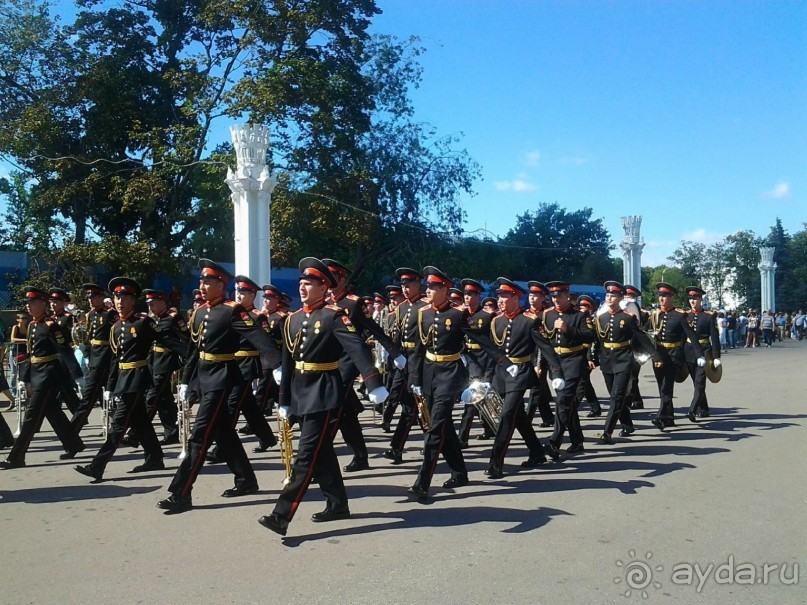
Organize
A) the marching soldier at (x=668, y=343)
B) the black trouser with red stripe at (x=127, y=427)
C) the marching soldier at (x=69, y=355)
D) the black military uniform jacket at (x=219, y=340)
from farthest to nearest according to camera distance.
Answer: the marching soldier at (x=668, y=343) < the marching soldier at (x=69, y=355) < the black trouser with red stripe at (x=127, y=427) < the black military uniform jacket at (x=219, y=340)

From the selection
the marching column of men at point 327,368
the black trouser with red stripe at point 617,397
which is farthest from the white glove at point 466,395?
the black trouser with red stripe at point 617,397

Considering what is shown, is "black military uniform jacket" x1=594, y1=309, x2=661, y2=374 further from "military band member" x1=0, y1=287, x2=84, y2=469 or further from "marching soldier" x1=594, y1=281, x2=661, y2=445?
"military band member" x1=0, y1=287, x2=84, y2=469

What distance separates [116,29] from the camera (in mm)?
25469

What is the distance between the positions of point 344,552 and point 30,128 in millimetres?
21281

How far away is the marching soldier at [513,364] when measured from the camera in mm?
7445

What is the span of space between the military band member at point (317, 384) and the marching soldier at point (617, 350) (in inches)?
182

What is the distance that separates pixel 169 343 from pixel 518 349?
3.45 meters

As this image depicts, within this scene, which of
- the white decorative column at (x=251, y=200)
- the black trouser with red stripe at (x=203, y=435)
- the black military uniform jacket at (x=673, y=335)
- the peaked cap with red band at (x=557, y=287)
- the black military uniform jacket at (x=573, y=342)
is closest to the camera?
the black trouser with red stripe at (x=203, y=435)

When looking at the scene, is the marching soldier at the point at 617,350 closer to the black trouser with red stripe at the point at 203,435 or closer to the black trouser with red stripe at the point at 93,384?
the black trouser with red stripe at the point at 203,435

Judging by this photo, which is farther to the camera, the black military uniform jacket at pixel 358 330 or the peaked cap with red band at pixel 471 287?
the peaked cap with red band at pixel 471 287

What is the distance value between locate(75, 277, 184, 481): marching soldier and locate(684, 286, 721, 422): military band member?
7475 mm

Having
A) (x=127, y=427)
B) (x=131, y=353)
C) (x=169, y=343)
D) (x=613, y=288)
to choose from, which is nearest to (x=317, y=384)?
(x=169, y=343)

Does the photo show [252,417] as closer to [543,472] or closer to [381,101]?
[543,472]

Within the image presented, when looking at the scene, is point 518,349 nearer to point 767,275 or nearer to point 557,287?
point 557,287
